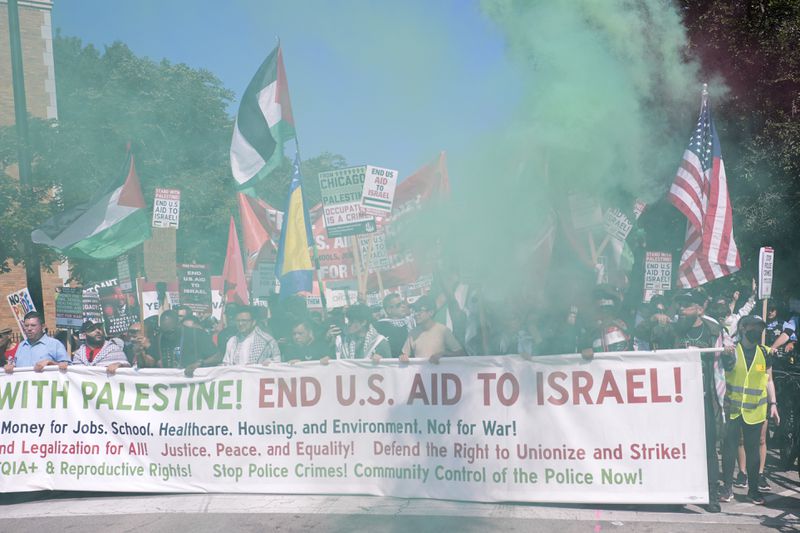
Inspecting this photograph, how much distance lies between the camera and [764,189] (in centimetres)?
1469

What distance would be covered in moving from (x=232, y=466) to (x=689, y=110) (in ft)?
24.3

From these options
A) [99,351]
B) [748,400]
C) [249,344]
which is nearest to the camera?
[748,400]

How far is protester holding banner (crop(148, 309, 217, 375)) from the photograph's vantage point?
9.26 metres

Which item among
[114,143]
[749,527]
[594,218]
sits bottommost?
[749,527]

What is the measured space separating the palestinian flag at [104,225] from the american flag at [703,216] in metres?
6.09

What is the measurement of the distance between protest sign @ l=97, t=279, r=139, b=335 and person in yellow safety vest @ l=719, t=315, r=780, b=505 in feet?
29.2

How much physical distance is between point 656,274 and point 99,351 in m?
6.97

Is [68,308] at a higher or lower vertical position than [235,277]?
lower

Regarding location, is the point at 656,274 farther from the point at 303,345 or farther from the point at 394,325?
the point at 303,345

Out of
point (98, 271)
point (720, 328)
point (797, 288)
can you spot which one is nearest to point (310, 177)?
point (98, 271)

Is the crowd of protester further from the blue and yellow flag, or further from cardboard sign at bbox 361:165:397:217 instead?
cardboard sign at bbox 361:165:397:217

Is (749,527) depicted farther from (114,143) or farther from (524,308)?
(114,143)

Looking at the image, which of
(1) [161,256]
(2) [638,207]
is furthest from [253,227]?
(2) [638,207]

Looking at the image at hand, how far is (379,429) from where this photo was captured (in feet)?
22.5
